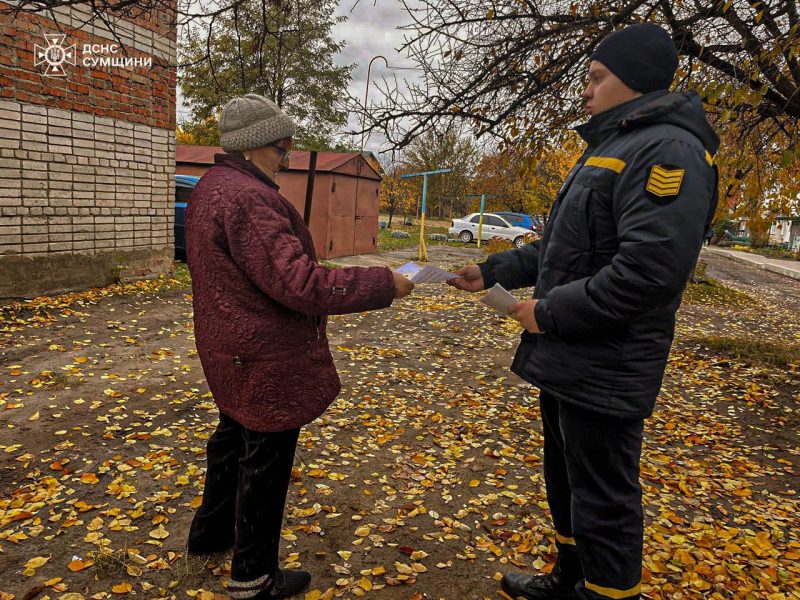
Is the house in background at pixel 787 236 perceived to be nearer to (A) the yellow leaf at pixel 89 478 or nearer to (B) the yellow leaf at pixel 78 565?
(A) the yellow leaf at pixel 89 478

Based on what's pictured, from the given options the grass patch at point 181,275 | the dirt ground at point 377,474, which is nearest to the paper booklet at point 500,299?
the dirt ground at point 377,474

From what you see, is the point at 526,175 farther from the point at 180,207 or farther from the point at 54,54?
the point at 180,207

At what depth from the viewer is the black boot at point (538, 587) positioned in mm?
2283

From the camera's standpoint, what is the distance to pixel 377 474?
3545 mm

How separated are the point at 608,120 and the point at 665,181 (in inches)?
15.2

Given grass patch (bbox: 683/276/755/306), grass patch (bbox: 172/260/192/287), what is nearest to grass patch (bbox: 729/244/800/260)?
grass patch (bbox: 683/276/755/306)

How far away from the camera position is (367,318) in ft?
27.9

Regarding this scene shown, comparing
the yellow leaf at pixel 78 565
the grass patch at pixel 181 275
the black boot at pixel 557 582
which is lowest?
the yellow leaf at pixel 78 565

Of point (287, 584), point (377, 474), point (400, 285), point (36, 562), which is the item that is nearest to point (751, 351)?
point (377, 474)

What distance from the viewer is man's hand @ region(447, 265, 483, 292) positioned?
2453mm

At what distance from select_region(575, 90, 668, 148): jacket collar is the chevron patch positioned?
10.6 inches

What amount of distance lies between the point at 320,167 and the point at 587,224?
13.8 meters

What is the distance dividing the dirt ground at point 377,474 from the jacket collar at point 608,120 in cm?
205

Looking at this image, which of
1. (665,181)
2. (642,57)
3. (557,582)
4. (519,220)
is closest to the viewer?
(665,181)
